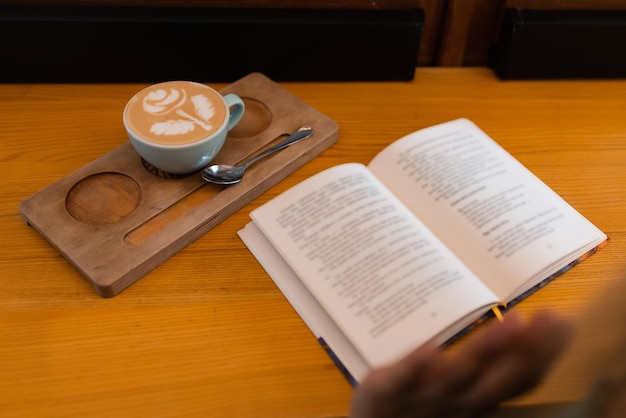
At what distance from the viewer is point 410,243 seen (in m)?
0.73

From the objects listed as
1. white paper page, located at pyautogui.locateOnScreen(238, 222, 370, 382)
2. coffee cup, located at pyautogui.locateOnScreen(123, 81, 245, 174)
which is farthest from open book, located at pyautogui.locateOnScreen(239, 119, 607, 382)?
coffee cup, located at pyautogui.locateOnScreen(123, 81, 245, 174)

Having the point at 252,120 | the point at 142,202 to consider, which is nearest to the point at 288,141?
the point at 252,120

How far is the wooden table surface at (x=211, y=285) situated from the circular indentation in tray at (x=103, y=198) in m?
0.05

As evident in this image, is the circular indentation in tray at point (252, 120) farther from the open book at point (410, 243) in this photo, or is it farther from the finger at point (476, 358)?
the finger at point (476, 358)

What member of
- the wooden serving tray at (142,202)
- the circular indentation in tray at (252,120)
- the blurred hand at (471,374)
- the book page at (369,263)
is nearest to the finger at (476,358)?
the blurred hand at (471,374)

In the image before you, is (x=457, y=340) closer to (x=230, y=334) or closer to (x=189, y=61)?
(x=230, y=334)

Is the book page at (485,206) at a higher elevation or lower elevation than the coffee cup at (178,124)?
lower

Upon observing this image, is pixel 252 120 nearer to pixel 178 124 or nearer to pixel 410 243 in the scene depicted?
pixel 178 124

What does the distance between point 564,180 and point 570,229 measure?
128mm

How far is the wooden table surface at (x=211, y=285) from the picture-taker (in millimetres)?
638

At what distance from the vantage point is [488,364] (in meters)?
0.53

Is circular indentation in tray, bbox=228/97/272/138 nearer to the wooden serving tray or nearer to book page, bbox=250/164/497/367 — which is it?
the wooden serving tray

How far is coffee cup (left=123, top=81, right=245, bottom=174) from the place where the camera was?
761 millimetres

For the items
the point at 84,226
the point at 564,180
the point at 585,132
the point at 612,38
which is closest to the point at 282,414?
the point at 84,226
